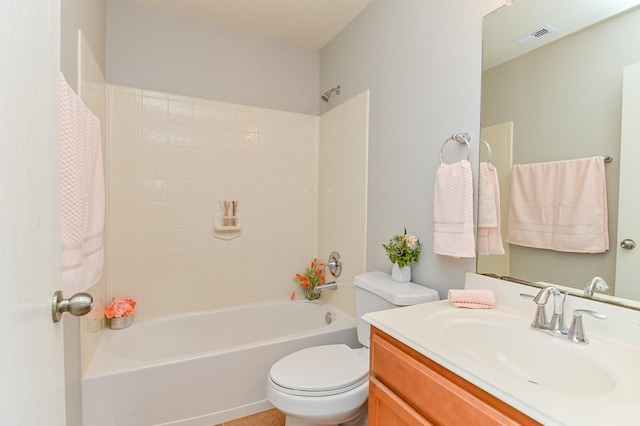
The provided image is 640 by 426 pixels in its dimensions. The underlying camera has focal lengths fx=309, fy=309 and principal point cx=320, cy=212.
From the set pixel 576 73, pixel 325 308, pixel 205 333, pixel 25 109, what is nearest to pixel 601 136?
pixel 576 73

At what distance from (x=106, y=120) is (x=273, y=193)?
3.94 ft

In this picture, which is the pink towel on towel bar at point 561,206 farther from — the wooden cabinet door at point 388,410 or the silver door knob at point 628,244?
the wooden cabinet door at point 388,410

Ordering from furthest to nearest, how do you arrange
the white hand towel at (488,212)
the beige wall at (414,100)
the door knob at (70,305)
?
the beige wall at (414,100) → the white hand towel at (488,212) → the door knob at (70,305)

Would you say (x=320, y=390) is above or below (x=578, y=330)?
below

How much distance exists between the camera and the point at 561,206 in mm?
1081

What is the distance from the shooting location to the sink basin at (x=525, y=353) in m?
0.80

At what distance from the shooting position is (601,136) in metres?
0.97

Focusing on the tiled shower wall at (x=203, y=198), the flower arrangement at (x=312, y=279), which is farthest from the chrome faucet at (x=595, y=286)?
the tiled shower wall at (x=203, y=198)

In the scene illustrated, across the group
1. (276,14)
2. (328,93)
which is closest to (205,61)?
(276,14)

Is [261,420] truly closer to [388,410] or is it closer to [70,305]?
[388,410]

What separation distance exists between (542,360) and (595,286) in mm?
292

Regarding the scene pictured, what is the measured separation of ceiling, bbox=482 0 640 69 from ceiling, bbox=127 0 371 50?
101 cm

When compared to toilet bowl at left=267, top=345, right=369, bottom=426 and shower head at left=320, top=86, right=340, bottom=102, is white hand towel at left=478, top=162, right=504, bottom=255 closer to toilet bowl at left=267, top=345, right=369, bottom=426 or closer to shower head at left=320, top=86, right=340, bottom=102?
toilet bowl at left=267, top=345, right=369, bottom=426

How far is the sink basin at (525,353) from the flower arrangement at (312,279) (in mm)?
1485
